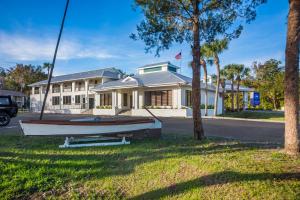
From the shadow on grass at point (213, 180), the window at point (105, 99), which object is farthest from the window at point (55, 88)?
the shadow on grass at point (213, 180)

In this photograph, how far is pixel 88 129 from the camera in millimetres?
8773

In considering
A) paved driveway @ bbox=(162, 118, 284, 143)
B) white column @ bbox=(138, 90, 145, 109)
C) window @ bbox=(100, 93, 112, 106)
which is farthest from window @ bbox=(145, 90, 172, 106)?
paved driveway @ bbox=(162, 118, 284, 143)

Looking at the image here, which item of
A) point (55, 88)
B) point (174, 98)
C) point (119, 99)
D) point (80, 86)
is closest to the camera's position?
point (174, 98)

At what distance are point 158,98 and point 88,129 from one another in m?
19.8

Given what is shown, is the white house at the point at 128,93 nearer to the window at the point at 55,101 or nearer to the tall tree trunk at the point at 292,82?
the window at the point at 55,101

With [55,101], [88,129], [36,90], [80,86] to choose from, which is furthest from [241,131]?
[36,90]

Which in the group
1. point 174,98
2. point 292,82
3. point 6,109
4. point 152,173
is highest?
point 174,98

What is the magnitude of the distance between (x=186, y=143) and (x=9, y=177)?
5639mm

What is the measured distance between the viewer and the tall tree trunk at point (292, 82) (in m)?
5.66

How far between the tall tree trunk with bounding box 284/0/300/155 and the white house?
750 inches

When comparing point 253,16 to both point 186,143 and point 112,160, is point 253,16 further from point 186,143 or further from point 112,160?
point 112,160

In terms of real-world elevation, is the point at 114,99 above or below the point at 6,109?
above

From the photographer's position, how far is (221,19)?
9.53 m

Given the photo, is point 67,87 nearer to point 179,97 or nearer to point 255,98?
point 179,97
